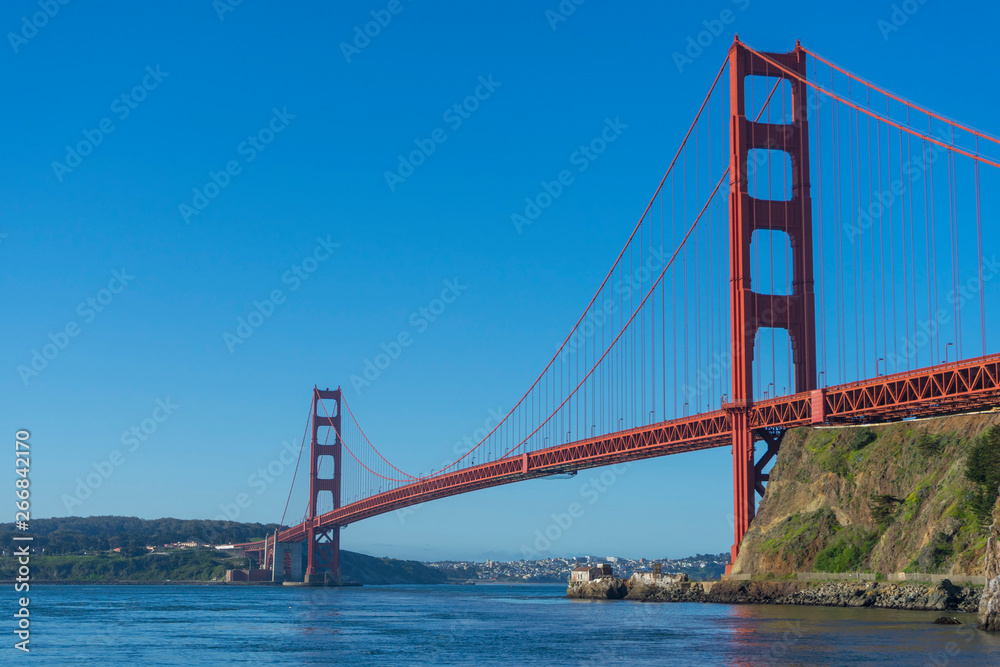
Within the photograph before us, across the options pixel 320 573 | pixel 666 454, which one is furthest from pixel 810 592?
pixel 320 573

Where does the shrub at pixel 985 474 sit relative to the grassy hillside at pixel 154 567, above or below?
above

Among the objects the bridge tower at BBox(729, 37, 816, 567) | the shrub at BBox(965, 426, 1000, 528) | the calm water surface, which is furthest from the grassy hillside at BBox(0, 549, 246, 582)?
the shrub at BBox(965, 426, 1000, 528)

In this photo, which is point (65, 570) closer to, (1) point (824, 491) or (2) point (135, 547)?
(2) point (135, 547)

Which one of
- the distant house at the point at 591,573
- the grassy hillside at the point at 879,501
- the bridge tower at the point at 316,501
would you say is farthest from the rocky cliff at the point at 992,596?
the bridge tower at the point at 316,501

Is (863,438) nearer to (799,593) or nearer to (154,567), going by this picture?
(799,593)

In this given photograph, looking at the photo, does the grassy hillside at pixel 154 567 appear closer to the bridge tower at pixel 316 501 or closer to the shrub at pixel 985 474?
the bridge tower at pixel 316 501

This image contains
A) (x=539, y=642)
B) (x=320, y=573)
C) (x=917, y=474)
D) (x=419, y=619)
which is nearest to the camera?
(x=539, y=642)

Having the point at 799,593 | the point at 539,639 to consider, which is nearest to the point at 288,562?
the point at 799,593
